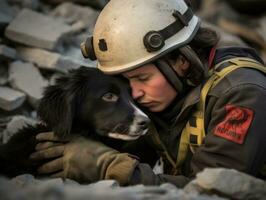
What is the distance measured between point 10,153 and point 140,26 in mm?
1235

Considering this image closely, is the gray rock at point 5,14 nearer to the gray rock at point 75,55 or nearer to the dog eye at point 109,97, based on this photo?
the gray rock at point 75,55

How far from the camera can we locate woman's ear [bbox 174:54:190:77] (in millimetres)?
3967

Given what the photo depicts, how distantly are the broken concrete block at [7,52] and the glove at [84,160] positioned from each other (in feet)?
6.40

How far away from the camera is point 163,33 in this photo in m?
3.91

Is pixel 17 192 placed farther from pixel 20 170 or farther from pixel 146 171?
pixel 20 170

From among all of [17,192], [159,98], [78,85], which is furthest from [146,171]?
[17,192]

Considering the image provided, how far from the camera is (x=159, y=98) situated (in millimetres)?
3945

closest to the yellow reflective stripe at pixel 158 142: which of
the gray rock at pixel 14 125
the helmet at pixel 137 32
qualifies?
the helmet at pixel 137 32

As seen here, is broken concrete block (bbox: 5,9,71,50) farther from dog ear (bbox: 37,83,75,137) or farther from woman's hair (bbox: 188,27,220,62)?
woman's hair (bbox: 188,27,220,62)

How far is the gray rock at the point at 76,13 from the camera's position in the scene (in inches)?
267

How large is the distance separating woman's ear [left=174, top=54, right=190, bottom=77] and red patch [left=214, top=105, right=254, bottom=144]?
45 centimetres

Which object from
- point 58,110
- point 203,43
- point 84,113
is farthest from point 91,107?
point 203,43

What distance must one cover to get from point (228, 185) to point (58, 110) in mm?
1351

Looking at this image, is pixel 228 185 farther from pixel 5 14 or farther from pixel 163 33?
pixel 5 14
